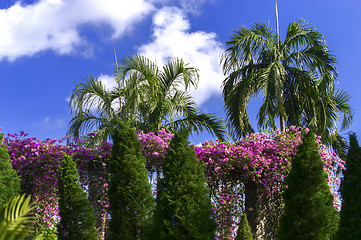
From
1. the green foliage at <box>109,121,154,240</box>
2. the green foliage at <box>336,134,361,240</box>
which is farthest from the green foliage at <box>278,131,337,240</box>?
the green foliage at <box>109,121,154,240</box>

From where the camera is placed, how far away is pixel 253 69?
15.5 metres

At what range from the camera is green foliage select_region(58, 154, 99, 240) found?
907 centimetres

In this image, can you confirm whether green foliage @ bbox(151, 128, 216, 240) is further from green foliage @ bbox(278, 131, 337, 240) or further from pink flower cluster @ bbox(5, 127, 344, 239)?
pink flower cluster @ bbox(5, 127, 344, 239)

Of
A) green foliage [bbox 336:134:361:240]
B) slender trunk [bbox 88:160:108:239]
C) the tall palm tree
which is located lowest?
green foliage [bbox 336:134:361:240]

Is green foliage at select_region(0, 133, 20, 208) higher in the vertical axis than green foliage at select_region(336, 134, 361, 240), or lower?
higher

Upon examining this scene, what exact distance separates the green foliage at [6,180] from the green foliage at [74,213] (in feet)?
6.24

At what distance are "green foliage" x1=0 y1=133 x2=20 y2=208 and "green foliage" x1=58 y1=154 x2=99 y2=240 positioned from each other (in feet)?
6.24

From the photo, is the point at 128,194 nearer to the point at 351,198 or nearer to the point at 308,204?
the point at 308,204

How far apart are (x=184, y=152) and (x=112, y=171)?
76.9 inches

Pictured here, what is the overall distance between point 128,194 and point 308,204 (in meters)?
3.58

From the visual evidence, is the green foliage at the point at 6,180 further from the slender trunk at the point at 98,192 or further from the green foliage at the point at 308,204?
the green foliage at the point at 308,204

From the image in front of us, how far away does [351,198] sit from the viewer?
20.6ft

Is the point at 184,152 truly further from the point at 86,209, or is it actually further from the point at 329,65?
the point at 329,65

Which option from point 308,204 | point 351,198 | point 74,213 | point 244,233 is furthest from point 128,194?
point 351,198
